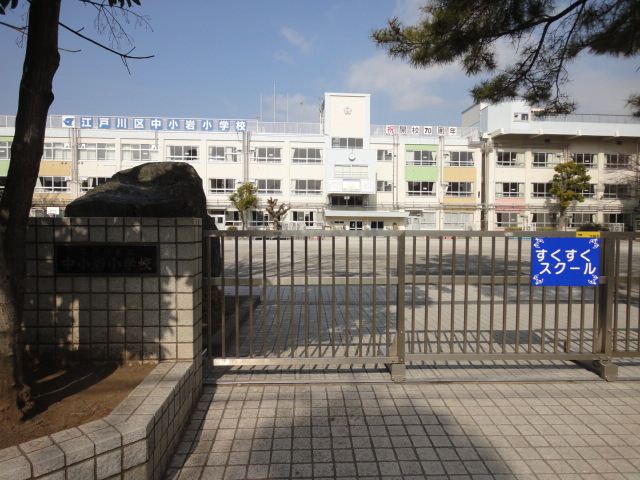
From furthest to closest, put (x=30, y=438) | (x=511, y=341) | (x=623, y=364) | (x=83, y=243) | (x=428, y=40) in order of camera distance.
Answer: (x=428, y=40), (x=511, y=341), (x=623, y=364), (x=83, y=243), (x=30, y=438)

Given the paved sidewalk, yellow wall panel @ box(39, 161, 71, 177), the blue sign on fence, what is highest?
yellow wall panel @ box(39, 161, 71, 177)

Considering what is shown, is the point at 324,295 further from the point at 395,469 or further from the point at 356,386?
the point at 395,469

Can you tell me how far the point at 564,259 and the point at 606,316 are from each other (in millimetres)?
716

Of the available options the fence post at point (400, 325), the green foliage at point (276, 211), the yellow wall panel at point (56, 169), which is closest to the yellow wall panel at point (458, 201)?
the green foliage at point (276, 211)

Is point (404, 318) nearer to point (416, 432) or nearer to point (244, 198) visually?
point (416, 432)

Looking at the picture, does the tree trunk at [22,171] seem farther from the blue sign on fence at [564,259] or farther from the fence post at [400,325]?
the blue sign on fence at [564,259]

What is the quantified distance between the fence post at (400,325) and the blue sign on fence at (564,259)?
1.32m

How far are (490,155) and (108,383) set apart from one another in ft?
148

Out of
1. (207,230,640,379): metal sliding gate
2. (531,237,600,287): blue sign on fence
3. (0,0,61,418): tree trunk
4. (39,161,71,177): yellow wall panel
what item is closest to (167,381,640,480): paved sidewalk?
(207,230,640,379): metal sliding gate

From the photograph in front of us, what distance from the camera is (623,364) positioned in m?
4.87

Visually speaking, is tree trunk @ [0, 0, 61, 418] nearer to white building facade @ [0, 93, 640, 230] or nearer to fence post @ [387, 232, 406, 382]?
fence post @ [387, 232, 406, 382]

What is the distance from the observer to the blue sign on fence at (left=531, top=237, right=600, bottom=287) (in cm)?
437

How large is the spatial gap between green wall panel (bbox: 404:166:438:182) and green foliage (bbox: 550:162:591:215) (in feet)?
35.6

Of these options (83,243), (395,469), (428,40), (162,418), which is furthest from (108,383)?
(428,40)
